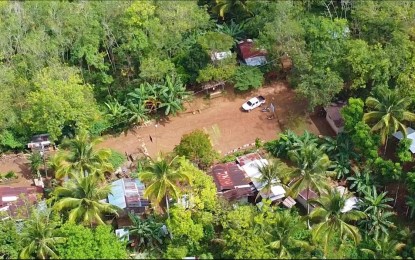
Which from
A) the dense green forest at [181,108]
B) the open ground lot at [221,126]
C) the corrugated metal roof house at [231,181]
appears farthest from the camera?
the open ground lot at [221,126]

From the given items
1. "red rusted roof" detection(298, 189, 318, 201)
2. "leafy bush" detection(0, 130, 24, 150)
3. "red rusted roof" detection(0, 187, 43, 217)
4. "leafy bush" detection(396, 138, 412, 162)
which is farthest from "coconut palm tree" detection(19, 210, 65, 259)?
"leafy bush" detection(396, 138, 412, 162)

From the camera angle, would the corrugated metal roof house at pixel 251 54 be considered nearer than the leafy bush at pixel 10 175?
No

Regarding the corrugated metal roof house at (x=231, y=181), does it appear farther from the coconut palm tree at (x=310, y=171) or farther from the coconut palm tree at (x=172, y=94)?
the coconut palm tree at (x=172, y=94)

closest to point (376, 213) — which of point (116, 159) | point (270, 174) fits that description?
point (270, 174)

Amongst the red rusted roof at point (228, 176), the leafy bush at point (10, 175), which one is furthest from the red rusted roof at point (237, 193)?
the leafy bush at point (10, 175)

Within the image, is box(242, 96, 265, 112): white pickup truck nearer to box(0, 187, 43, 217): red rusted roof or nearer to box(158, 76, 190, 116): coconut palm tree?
box(158, 76, 190, 116): coconut palm tree

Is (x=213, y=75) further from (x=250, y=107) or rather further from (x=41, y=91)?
(x=41, y=91)
